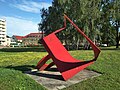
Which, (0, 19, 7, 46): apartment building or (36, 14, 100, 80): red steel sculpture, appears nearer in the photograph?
(36, 14, 100, 80): red steel sculpture

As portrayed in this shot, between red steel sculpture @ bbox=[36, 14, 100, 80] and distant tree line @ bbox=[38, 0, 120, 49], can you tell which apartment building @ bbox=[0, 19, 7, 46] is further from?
red steel sculpture @ bbox=[36, 14, 100, 80]

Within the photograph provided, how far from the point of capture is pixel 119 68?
46.5 ft

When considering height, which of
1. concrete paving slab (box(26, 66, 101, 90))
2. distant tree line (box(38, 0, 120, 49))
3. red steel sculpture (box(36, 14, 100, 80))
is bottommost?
concrete paving slab (box(26, 66, 101, 90))

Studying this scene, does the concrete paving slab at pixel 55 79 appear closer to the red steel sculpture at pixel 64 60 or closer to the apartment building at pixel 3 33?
the red steel sculpture at pixel 64 60

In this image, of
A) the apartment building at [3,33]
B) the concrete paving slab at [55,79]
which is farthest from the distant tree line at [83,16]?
the apartment building at [3,33]

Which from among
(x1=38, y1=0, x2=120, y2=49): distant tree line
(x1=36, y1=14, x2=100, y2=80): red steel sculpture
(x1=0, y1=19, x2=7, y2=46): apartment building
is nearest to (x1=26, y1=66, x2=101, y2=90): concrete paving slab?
(x1=36, y1=14, x2=100, y2=80): red steel sculpture

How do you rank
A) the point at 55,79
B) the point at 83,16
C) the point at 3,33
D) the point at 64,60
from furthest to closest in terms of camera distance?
the point at 3,33, the point at 83,16, the point at 64,60, the point at 55,79

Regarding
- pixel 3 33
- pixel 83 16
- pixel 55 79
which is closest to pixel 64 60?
pixel 55 79

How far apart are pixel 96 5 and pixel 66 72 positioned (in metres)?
22.9

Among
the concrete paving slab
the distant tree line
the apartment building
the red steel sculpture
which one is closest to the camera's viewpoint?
the concrete paving slab

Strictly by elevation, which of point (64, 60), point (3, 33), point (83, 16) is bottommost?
point (64, 60)

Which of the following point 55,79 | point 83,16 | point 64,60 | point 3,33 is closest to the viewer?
point 55,79

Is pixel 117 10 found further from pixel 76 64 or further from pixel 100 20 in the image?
pixel 76 64

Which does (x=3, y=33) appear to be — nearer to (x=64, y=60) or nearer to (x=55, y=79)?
(x=64, y=60)
